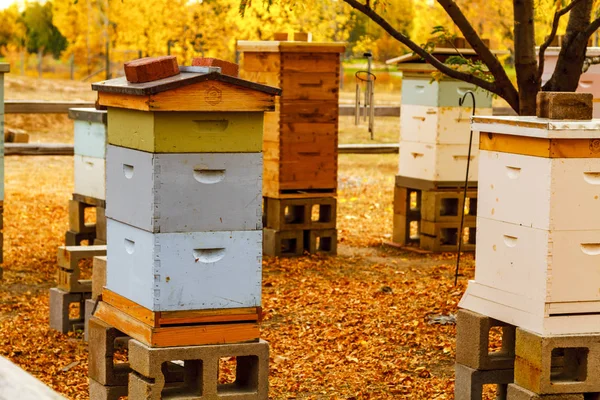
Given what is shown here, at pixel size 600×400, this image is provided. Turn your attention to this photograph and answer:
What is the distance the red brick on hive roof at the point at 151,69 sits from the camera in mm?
5043

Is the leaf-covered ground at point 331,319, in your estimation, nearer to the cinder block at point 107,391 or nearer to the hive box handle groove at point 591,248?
the cinder block at point 107,391

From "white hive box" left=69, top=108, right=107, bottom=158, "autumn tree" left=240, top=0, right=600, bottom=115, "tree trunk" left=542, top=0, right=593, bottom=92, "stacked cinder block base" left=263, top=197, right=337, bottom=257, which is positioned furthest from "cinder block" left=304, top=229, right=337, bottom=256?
"tree trunk" left=542, top=0, right=593, bottom=92

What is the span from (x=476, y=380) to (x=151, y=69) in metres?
2.20

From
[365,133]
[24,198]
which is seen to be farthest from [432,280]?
[365,133]

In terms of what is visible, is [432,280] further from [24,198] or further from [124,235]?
[24,198]

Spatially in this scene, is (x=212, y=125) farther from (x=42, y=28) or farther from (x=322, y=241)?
(x=42, y=28)

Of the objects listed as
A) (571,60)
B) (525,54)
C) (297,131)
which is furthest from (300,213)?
(571,60)

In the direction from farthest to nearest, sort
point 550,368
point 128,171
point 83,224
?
point 83,224 → point 128,171 → point 550,368

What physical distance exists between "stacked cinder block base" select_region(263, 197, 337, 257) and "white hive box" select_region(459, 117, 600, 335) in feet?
15.9

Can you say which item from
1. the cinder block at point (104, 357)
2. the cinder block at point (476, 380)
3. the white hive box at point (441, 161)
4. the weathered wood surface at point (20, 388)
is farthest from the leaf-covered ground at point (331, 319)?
the weathered wood surface at point (20, 388)

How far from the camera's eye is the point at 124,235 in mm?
5184

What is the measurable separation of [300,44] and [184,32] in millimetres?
24119

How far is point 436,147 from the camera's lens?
1002 centimetres

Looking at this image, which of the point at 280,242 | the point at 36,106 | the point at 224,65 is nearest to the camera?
the point at 224,65
